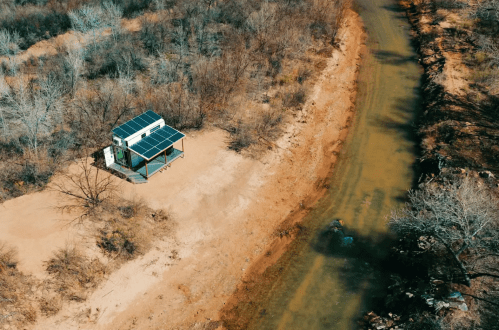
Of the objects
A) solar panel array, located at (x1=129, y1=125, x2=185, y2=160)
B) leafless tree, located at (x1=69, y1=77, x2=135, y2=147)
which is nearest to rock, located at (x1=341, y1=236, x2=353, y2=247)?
solar panel array, located at (x1=129, y1=125, x2=185, y2=160)

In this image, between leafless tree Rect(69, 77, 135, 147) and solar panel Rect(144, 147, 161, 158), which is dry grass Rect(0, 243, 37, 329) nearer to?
solar panel Rect(144, 147, 161, 158)

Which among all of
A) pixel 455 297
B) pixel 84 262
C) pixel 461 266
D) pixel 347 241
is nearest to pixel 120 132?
pixel 84 262

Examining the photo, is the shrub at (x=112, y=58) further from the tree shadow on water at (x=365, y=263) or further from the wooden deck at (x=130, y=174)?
the tree shadow on water at (x=365, y=263)

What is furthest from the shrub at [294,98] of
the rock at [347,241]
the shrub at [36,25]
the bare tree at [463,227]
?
the shrub at [36,25]

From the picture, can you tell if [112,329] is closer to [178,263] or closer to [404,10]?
[178,263]

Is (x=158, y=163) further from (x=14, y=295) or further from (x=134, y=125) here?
(x=14, y=295)

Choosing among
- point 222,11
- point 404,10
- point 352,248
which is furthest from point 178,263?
point 404,10
